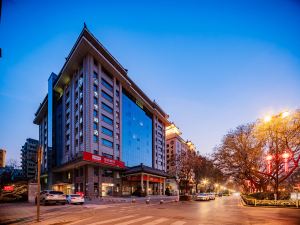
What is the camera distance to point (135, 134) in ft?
235

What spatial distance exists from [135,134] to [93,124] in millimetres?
21797

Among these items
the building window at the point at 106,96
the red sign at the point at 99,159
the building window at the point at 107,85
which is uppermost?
the building window at the point at 107,85

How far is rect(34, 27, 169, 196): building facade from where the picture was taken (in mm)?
50934

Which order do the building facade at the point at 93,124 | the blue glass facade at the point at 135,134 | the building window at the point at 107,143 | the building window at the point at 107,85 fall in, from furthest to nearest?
the blue glass facade at the point at 135,134, the building window at the point at 107,85, the building window at the point at 107,143, the building facade at the point at 93,124

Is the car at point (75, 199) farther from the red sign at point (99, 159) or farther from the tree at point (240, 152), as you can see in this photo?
the tree at point (240, 152)

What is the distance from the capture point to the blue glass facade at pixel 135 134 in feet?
213

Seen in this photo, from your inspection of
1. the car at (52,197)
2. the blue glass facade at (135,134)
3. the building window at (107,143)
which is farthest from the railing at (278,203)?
the blue glass facade at (135,134)

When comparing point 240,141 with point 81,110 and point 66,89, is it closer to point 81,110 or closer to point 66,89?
point 81,110

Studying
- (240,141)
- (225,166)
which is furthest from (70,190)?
(240,141)

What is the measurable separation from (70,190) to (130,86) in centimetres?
3234

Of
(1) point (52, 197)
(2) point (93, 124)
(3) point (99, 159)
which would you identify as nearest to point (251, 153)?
(1) point (52, 197)

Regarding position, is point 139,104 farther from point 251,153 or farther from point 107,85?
point 251,153

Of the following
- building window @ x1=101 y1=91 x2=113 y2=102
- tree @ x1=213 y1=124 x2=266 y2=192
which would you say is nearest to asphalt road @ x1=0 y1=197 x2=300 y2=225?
tree @ x1=213 y1=124 x2=266 y2=192

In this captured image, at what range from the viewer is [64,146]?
63344 mm
